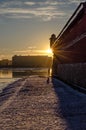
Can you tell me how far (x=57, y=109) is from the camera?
12.9 m

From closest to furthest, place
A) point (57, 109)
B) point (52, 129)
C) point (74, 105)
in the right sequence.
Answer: point (52, 129) < point (57, 109) < point (74, 105)

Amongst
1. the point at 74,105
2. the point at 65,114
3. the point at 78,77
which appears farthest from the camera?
the point at 78,77

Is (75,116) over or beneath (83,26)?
beneath

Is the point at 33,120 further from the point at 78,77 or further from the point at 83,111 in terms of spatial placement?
the point at 78,77

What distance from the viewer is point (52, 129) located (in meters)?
9.47

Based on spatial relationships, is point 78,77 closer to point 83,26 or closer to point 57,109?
point 83,26

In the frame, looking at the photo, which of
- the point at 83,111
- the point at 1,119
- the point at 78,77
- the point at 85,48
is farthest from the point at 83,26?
the point at 1,119

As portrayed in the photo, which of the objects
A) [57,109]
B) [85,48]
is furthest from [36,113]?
[85,48]

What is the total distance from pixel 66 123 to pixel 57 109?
2723mm

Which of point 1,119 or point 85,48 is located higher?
point 85,48

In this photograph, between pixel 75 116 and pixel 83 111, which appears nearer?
pixel 75 116

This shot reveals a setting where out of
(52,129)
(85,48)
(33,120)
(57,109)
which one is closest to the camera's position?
(52,129)

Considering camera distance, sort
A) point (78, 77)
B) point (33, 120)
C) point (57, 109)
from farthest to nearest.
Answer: point (78, 77) → point (57, 109) → point (33, 120)

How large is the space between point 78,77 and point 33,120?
36.8 feet
